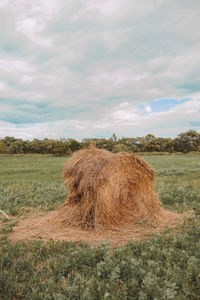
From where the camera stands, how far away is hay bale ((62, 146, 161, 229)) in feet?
19.5

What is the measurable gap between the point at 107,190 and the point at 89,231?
1.13 metres

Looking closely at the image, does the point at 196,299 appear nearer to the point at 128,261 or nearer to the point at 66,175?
the point at 128,261

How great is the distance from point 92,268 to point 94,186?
224cm

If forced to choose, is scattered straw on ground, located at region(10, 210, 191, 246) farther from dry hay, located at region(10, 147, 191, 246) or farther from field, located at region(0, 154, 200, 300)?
field, located at region(0, 154, 200, 300)

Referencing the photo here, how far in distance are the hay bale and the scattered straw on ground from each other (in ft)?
0.78

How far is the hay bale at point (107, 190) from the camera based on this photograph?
5.95 metres

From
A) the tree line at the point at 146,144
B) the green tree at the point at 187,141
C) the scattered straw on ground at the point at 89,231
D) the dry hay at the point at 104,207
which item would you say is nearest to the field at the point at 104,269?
the scattered straw on ground at the point at 89,231

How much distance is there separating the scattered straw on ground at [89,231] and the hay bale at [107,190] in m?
0.24

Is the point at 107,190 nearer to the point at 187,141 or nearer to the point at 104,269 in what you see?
the point at 104,269

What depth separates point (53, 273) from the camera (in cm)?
382

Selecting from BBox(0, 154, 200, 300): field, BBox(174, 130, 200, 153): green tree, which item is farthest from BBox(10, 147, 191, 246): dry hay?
BBox(174, 130, 200, 153): green tree

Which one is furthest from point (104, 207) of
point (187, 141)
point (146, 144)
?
point (187, 141)

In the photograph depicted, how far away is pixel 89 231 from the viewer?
229 inches

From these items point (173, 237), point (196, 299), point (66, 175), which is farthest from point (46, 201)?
point (196, 299)
